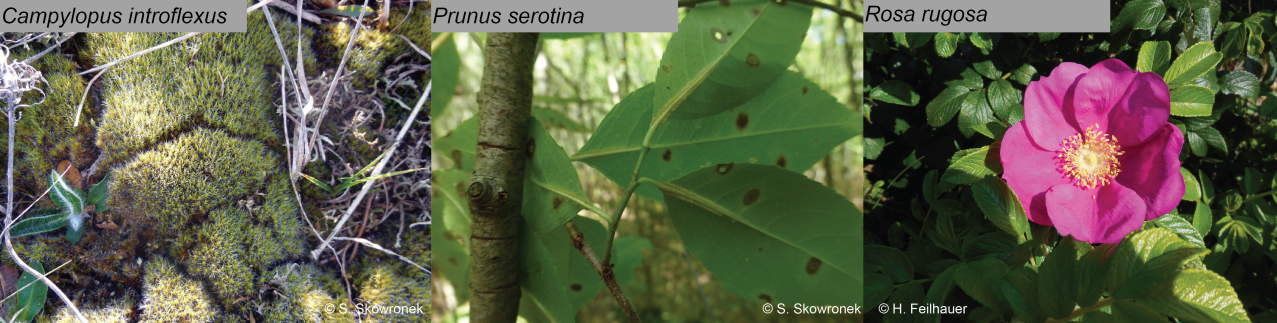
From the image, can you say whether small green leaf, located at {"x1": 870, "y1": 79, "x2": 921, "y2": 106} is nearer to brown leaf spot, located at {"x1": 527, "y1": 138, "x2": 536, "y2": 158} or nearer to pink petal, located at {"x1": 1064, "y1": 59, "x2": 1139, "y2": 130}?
pink petal, located at {"x1": 1064, "y1": 59, "x2": 1139, "y2": 130}

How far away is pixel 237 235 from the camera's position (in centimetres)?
89

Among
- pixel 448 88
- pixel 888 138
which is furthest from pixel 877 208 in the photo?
pixel 448 88

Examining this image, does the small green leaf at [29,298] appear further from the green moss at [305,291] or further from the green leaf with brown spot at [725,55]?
the green leaf with brown spot at [725,55]

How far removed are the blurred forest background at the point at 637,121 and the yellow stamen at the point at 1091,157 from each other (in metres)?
0.26

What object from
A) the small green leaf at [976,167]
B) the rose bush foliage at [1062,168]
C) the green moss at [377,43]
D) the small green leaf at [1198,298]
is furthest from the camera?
the green moss at [377,43]

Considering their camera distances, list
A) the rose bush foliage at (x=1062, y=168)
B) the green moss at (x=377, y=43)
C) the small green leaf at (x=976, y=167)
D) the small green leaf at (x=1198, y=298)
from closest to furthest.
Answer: the small green leaf at (x=1198, y=298) < the rose bush foliage at (x=1062, y=168) < the small green leaf at (x=976, y=167) < the green moss at (x=377, y=43)

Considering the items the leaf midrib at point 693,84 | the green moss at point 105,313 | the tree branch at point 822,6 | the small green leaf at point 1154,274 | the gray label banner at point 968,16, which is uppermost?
the gray label banner at point 968,16

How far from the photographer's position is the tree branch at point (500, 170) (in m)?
0.71

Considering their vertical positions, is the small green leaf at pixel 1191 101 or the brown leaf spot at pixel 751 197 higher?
the small green leaf at pixel 1191 101

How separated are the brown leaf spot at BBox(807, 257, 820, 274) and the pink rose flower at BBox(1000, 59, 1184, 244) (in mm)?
259

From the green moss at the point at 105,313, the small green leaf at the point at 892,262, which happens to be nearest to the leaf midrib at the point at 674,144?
the small green leaf at the point at 892,262

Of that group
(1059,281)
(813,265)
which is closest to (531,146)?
(813,265)

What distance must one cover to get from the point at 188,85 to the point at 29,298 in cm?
44

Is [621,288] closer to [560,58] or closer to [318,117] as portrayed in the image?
[560,58]
